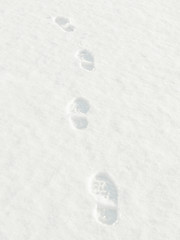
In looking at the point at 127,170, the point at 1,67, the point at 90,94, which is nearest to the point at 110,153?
the point at 127,170

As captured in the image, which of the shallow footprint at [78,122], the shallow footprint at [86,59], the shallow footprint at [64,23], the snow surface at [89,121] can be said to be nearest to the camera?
the snow surface at [89,121]

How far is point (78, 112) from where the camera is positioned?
304 centimetres

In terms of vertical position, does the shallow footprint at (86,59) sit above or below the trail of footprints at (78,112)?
above

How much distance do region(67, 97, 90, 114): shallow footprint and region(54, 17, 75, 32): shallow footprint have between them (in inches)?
36.0

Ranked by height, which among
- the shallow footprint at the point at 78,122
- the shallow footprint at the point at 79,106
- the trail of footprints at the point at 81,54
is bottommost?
the shallow footprint at the point at 78,122

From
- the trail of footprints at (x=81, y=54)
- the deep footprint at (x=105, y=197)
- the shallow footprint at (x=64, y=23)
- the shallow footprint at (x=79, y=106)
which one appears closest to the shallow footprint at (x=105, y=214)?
the deep footprint at (x=105, y=197)

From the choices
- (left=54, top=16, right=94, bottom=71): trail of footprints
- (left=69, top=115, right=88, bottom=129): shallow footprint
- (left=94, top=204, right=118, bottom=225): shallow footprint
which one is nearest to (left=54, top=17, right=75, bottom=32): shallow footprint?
(left=54, top=16, right=94, bottom=71): trail of footprints

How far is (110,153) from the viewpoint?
2.83 m

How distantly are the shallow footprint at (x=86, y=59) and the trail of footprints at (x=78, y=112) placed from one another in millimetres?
395

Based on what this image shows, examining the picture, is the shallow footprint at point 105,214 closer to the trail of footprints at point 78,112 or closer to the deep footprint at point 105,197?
the deep footprint at point 105,197

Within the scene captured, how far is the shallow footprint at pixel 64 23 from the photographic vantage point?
3769 mm

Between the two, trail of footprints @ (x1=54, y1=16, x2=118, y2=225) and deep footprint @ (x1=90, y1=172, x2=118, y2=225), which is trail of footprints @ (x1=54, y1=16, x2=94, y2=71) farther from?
deep footprint @ (x1=90, y1=172, x2=118, y2=225)

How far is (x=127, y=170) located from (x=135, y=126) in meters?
0.42

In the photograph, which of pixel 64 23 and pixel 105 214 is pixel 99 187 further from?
pixel 64 23
